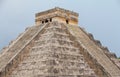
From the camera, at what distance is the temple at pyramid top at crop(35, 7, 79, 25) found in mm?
26062

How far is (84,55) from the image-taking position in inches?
909

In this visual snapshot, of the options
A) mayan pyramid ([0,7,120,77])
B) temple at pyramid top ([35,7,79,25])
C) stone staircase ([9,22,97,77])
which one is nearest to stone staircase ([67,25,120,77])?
mayan pyramid ([0,7,120,77])

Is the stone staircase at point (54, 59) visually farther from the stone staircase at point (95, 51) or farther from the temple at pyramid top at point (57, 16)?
the temple at pyramid top at point (57, 16)

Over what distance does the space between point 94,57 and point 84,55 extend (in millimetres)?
787

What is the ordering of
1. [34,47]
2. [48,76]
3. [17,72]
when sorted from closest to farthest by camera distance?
1. [48,76]
2. [17,72]
3. [34,47]

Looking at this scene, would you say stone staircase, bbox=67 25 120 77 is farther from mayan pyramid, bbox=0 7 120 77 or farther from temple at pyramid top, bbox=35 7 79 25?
temple at pyramid top, bbox=35 7 79 25

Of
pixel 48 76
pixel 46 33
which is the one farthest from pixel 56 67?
pixel 46 33

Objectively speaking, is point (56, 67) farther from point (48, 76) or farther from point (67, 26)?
point (67, 26)

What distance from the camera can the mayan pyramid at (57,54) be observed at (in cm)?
2095

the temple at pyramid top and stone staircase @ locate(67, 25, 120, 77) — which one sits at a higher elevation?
the temple at pyramid top

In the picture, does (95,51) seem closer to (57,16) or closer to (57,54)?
(57,16)

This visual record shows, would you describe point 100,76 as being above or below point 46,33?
below

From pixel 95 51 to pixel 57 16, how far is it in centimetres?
449

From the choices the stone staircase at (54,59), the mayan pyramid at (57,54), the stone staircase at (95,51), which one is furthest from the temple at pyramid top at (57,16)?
the stone staircase at (54,59)
